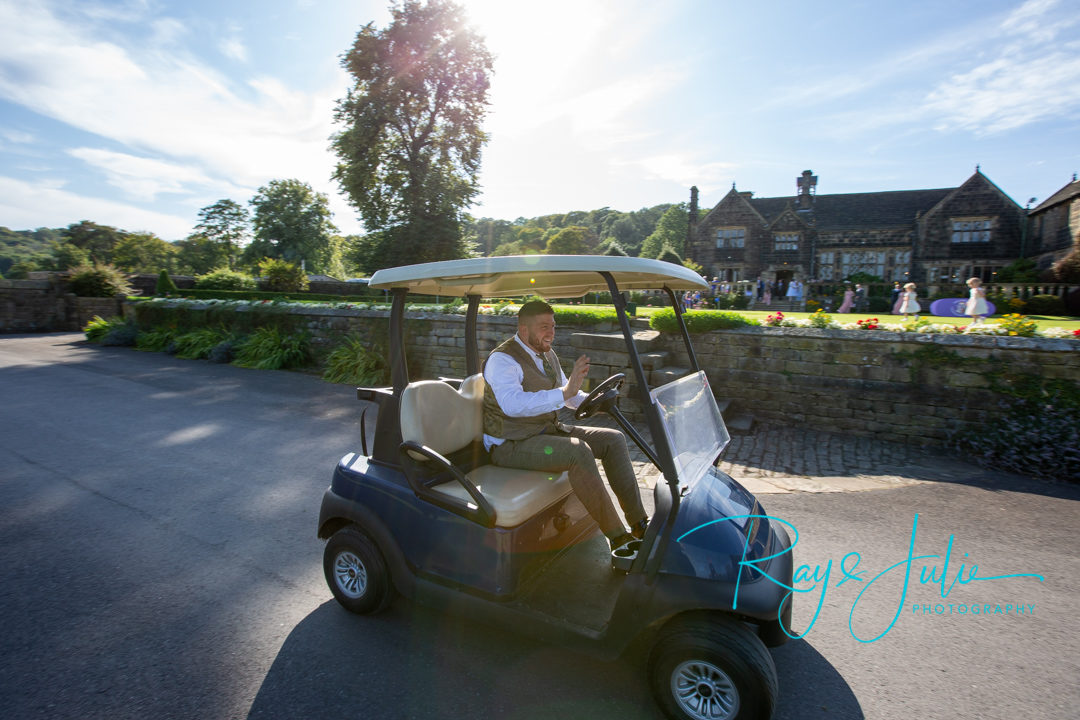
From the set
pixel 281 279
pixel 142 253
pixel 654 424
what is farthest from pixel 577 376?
pixel 142 253

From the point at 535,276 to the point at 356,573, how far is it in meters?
2.06

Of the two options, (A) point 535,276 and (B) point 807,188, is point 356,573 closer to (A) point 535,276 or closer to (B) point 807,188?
(A) point 535,276

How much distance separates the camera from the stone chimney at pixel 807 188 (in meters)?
38.6

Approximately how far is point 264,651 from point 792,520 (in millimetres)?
3934

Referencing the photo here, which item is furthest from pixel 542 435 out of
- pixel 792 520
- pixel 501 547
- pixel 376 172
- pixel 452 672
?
pixel 376 172

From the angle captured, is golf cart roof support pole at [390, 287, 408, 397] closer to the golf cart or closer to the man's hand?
the golf cart

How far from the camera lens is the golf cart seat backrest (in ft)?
8.59

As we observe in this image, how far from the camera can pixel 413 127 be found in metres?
28.4

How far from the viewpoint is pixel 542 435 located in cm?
303

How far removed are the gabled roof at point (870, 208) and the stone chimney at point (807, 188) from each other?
0.40m

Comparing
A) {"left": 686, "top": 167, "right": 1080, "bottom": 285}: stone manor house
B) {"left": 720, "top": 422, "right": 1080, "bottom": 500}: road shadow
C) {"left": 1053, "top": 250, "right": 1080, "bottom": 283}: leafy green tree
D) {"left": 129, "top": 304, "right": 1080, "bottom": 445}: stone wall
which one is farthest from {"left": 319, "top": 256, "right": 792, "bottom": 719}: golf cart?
{"left": 686, "top": 167, "right": 1080, "bottom": 285}: stone manor house

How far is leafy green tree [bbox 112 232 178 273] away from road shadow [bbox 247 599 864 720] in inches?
3312

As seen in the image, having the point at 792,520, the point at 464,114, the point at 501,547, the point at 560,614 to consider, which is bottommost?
the point at 792,520

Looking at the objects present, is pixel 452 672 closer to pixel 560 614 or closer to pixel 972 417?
pixel 560 614
